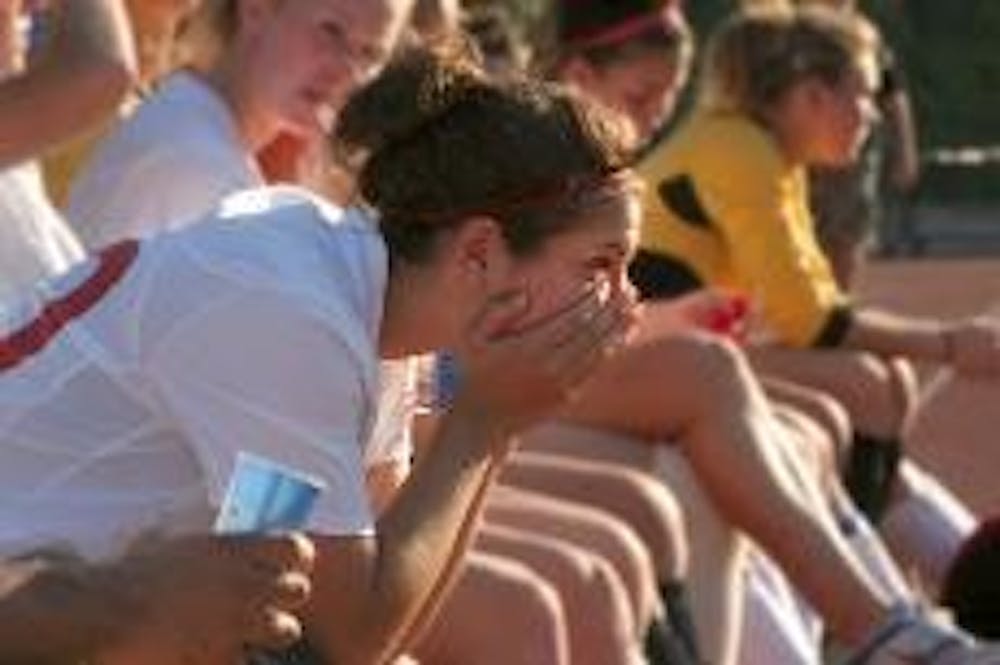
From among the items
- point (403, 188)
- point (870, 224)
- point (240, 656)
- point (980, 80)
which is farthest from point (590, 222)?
point (980, 80)

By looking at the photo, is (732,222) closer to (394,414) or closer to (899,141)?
(394,414)

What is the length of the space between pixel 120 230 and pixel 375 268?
133 cm

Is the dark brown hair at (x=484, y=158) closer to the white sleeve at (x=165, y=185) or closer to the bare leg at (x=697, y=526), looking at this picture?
the white sleeve at (x=165, y=185)

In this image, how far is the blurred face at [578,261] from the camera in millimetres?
3311

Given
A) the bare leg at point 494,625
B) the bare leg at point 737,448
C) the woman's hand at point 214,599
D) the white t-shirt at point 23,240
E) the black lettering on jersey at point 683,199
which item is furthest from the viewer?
the black lettering on jersey at point 683,199

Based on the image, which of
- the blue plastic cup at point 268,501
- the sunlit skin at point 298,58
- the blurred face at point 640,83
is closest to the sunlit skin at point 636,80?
the blurred face at point 640,83

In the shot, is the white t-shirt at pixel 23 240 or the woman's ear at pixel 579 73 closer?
the white t-shirt at pixel 23 240

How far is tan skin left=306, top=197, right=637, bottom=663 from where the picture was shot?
316cm

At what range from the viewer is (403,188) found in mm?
3352

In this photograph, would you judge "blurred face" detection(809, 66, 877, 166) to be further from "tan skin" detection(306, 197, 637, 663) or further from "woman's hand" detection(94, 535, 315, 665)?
"woman's hand" detection(94, 535, 315, 665)

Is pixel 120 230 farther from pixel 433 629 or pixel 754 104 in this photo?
pixel 754 104

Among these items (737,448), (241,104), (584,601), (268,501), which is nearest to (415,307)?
(268,501)

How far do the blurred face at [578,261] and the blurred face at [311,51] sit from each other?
1144mm

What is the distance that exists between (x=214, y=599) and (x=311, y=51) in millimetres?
2104
